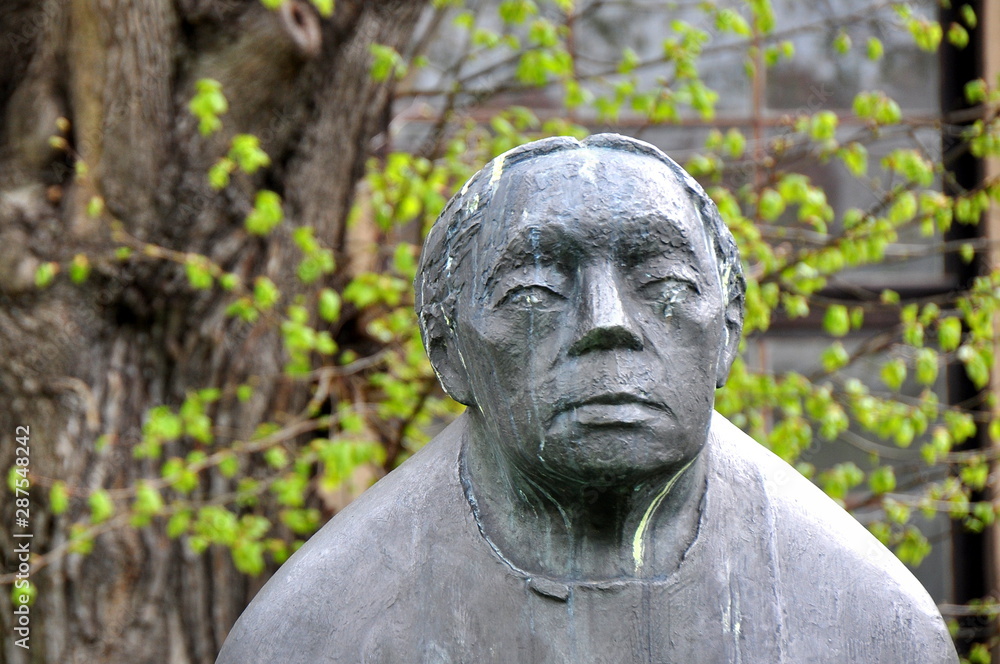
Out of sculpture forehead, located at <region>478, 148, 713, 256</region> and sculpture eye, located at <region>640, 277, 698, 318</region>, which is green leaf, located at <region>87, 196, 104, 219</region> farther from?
sculpture eye, located at <region>640, 277, 698, 318</region>

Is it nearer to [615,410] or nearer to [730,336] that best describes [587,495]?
[615,410]

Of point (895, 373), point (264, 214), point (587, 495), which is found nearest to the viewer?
point (587, 495)

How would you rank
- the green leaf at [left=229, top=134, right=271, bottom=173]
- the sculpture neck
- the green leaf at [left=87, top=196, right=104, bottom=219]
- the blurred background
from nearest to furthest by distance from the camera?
the sculpture neck
the green leaf at [left=229, top=134, right=271, bottom=173]
the green leaf at [left=87, top=196, right=104, bottom=219]
the blurred background

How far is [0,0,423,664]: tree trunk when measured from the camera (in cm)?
405

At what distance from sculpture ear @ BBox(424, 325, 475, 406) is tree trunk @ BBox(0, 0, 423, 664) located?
2.40m

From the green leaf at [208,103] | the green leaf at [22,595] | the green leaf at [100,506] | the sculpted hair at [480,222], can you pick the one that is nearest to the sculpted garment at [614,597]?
the sculpted hair at [480,222]

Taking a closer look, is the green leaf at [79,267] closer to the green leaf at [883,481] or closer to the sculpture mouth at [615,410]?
the sculpture mouth at [615,410]

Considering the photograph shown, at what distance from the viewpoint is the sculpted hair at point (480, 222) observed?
1.77 meters

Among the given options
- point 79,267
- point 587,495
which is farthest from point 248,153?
point 587,495

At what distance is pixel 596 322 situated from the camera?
160 centimetres

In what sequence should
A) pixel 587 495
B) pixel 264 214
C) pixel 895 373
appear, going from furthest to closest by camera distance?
pixel 895 373 → pixel 264 214 → pixel 587 495

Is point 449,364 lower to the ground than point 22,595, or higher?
higher

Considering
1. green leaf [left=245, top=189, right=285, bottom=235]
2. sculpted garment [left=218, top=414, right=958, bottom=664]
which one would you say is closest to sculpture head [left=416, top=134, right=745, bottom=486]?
sculpted garment [left=218, top=414, right=958, bottom=664]

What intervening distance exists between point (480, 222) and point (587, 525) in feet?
1.58
